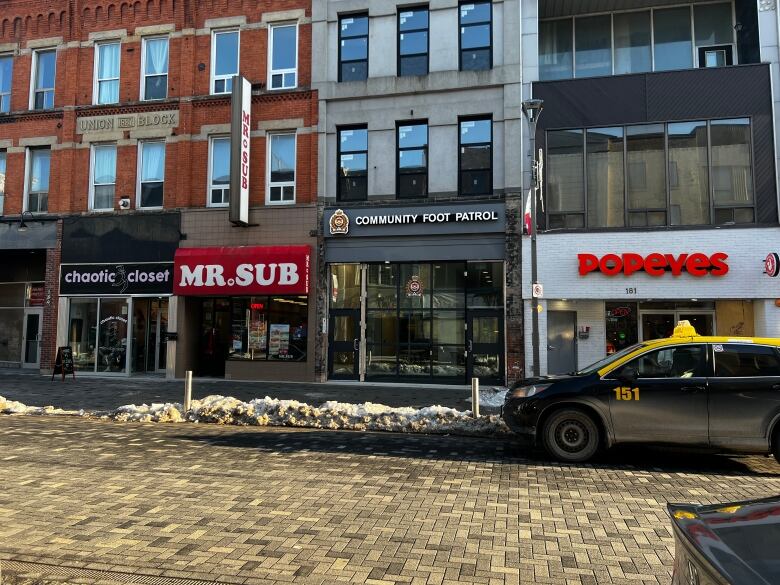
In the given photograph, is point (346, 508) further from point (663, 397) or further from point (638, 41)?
point (638, 41)

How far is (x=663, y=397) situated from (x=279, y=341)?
12.5 m

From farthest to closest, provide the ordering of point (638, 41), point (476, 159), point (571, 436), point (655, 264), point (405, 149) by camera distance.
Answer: point (405, 149)
point (638, 41)
point (476, 159)
point (655, 264)
point (571, 436)

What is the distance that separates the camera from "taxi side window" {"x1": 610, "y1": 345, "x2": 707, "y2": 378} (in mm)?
7348

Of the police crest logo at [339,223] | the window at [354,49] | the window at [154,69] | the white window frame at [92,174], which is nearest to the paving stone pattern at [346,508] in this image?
the police crest logo at [339,223]

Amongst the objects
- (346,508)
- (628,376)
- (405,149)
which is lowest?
(346,508)

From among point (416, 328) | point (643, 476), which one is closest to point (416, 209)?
point (416, 328)

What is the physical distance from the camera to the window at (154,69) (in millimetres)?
18969

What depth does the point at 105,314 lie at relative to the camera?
1873 cm

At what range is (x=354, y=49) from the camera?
58.1 ft

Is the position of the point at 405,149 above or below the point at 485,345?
above

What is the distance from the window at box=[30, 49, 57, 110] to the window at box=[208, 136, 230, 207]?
6.96m

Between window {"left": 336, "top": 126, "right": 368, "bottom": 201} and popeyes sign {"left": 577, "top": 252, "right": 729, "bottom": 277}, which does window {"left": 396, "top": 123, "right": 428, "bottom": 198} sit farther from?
popeyes sign {"left": 577, "top": 252, "right": 729, "bottom": 277}

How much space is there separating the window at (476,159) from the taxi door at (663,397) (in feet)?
32.4

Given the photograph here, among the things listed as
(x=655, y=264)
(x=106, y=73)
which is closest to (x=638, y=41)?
(x=655, y=264)
